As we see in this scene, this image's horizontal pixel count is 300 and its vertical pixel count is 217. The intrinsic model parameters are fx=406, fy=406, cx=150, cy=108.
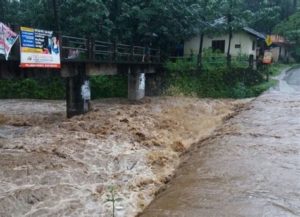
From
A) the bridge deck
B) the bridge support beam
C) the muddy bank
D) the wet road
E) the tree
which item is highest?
the tree

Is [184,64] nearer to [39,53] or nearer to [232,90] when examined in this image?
[232,90]

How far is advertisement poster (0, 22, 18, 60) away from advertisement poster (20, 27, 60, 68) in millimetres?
329

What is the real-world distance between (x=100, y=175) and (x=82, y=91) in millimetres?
10218

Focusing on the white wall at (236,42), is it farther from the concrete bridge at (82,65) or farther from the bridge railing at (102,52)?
the concrete bridge at (82,65)

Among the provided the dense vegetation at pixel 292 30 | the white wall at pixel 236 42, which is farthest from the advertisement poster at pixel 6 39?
the dense vegetation at pixel 292 30

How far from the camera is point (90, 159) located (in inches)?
436

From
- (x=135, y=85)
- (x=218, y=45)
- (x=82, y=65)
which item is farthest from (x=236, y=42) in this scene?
(x=82, y=65)

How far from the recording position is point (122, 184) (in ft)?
30.3

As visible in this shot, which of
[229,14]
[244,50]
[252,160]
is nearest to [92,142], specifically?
[252,160]

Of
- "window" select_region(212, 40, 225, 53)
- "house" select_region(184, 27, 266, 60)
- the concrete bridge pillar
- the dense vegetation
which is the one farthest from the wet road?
the dense vegetation

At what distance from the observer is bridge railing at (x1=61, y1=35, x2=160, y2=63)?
17888 millimetres

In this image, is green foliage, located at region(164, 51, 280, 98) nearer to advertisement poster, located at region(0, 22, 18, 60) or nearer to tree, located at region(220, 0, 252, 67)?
tree, located at region(220, 0, 252, 67)

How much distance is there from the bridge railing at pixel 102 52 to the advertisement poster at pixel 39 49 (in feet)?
2.40

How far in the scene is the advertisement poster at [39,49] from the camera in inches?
558
